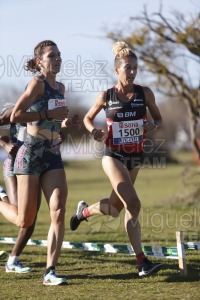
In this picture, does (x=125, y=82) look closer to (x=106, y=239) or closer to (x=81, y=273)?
(x=81, y=273)

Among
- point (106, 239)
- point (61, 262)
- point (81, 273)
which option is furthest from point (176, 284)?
point (106, 239)

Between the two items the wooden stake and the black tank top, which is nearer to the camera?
the wooden stake

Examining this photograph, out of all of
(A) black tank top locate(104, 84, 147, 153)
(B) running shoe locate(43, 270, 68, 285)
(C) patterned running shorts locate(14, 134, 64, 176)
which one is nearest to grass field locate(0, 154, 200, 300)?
(B) running shoe locate(43, 270, 68, 285)

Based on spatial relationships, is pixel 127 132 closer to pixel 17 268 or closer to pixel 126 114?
pixel 126 114

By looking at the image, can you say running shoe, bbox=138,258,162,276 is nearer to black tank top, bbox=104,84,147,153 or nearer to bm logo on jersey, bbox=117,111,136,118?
black tank top, bbox=104,84,147,153

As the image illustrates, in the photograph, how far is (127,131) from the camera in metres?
6.35

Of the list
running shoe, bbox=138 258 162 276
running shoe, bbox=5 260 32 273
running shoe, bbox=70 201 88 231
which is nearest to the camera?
running shoe, bbox=138 258 162 276

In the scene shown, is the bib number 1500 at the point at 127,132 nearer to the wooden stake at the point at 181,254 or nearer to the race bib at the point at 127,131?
the race bib at the point at 127,131

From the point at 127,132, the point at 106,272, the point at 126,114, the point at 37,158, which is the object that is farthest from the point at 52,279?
the point at 126,114

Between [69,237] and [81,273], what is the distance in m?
3.65

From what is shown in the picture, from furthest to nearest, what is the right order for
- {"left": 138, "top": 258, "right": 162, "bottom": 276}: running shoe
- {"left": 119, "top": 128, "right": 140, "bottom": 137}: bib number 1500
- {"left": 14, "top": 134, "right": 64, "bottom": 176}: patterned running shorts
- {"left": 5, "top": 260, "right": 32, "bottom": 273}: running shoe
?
{"left": 5, "top": 260, "right": 32, "bottom": 273}: running shoe
{"left": 119, "top": 128, "right": 140, "bottom": 137}: bib number 1500
{"left": 138, "top": 258, "right": 162, "bottom": 276}: running shoe
{"left": 14, "top": 134, "right": 64, "bottom": 176}: patterned running shorts

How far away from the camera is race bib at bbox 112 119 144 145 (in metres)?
6.36

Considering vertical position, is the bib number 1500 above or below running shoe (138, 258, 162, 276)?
above

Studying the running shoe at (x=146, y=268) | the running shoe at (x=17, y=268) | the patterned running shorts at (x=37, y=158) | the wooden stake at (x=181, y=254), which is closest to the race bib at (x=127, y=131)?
the patterned running shorts at (x=37, y=158)
